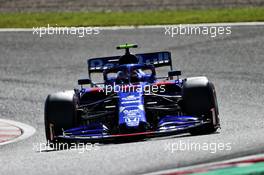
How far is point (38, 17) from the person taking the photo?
25.1 meters

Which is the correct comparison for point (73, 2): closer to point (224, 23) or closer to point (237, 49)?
point (224, 23)

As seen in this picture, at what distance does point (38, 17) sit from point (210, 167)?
16206 millimetres

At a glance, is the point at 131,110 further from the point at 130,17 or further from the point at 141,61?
the point at 130,17

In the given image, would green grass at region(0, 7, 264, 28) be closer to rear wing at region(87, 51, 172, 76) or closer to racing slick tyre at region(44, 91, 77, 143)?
rear wing at region(87, 51, 172, 76)

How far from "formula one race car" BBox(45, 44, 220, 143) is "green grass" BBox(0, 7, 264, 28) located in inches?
379

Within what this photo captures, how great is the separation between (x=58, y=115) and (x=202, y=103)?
1873mm

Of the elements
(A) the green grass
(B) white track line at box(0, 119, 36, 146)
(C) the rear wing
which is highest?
(A) the green grass

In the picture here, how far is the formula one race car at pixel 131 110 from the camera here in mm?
12367

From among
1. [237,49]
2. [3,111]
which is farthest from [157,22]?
[3,111]

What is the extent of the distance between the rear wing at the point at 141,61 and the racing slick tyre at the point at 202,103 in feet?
4.90

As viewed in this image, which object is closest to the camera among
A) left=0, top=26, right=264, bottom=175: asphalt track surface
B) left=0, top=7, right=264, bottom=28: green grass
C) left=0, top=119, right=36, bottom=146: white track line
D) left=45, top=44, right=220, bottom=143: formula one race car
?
left=0, top=26, right=264, bottom=175: asphalt track surface

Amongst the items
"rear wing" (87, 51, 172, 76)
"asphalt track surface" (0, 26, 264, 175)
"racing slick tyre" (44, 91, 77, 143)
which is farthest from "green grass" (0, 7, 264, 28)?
"racing slick tyre" (44, 91, 77, 143)

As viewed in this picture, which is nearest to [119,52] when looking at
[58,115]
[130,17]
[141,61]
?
[130,17]

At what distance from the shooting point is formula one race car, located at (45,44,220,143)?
12367mm
